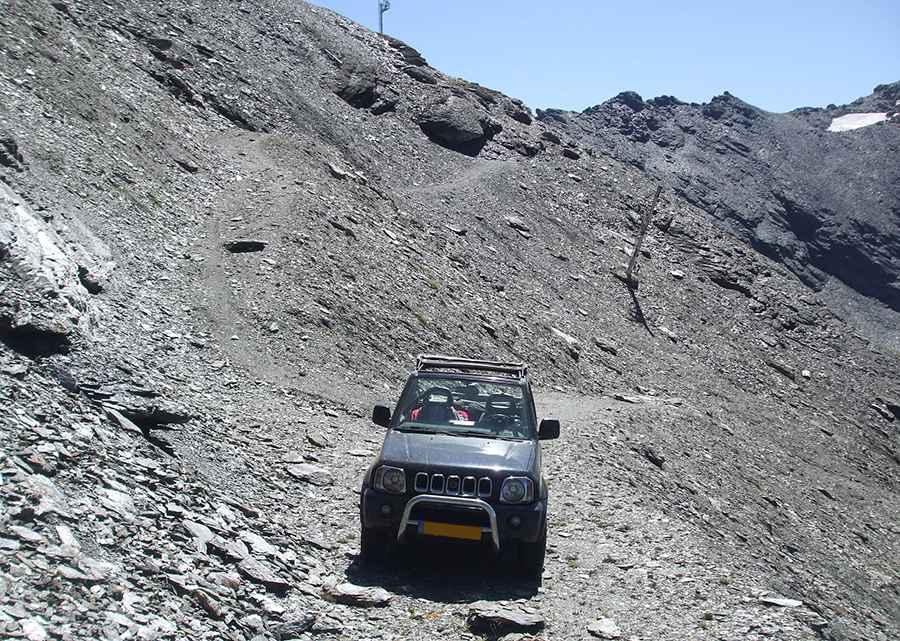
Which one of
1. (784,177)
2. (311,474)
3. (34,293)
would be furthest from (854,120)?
(34,293)

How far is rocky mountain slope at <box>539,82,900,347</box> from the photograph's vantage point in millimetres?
98562

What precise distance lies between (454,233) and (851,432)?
68.5 feet

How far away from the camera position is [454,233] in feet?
109

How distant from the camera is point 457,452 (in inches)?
311

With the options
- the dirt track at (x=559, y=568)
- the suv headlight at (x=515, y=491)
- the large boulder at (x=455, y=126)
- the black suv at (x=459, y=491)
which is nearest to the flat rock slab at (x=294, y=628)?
the dirt track at (x=559, y=568)

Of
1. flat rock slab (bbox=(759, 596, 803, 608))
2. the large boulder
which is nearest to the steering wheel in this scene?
flat rock slab (bbox=(759, 596, 803, 608))

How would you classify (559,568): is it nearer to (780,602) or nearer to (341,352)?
(780,602)

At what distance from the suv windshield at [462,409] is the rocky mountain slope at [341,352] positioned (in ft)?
4.42

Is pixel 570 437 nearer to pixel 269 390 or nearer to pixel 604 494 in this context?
pixel 604 494

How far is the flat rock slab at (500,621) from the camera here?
7039 millimetres

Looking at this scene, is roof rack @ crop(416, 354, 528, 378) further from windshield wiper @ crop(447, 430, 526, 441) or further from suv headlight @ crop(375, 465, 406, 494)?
suv headlight @ crop(375, 465, 406, 494)

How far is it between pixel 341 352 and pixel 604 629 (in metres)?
11.9

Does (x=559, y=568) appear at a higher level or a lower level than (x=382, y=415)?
lower

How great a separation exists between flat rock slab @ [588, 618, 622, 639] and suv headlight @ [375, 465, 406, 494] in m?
2.11
